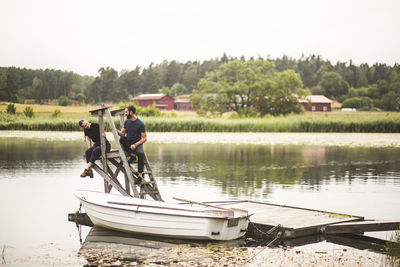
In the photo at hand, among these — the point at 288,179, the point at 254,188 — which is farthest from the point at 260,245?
the point at 288,179

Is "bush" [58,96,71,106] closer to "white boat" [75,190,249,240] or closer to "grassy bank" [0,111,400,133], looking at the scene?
"grassy bank" [0,111,400,133]

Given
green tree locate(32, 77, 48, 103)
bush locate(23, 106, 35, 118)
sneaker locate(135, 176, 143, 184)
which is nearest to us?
sneaker locate(135, 176, 143, 184)

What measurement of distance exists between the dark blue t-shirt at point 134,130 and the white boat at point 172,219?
133 centimetres

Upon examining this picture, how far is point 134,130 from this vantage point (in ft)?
37.0

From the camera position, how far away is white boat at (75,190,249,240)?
942 cm

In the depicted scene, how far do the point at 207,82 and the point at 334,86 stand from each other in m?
49.8

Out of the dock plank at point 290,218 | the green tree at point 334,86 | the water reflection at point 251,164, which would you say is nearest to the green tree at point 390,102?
the green tree at point 334,86

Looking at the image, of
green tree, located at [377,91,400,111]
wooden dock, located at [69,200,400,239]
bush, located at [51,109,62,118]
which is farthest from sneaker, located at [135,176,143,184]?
green tree, located at [377,91,400,111]

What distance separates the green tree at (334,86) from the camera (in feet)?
370

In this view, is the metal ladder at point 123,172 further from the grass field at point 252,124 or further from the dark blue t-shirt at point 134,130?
the grass field at point 252,124

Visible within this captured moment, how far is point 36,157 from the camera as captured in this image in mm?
27312

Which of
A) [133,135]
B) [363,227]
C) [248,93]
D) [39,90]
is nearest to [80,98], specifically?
[39,90]

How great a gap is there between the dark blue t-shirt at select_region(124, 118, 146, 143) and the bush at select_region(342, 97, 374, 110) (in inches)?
3341

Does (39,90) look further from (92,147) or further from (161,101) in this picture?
(92,147)
